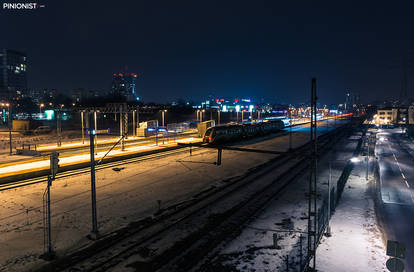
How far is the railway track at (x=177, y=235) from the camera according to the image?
10523mm

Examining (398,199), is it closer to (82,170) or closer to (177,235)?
(177,235)

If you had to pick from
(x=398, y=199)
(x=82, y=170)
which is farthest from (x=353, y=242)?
(x=82, y=170)

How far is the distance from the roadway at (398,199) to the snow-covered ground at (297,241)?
43.8 inches

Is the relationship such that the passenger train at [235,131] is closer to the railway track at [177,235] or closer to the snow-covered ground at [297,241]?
the railway track at [177,235]

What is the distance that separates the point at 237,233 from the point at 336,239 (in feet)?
14.8

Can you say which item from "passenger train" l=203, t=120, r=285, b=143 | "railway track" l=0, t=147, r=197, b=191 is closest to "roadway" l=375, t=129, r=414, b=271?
"passenger train" l=203, t=120, r=285, b=143

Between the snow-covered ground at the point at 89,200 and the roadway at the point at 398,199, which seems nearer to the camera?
the snow-covered ground at the point at 89,200

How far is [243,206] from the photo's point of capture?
16.9 m

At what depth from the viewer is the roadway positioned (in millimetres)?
14609

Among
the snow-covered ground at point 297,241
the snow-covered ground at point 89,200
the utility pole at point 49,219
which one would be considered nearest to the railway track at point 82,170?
the snow-covered ground at point 89,200

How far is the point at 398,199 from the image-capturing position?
21.0 metres

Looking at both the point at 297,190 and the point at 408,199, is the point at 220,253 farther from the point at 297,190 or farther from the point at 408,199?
the point at 408,199

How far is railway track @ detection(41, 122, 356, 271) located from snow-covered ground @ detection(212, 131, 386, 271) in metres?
0.87

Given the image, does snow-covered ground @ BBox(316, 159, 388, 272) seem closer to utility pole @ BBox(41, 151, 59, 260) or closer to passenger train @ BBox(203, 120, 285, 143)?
utility pole @ BBox(41, 151, 59, 260)
